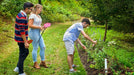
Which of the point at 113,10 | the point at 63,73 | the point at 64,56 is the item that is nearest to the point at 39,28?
the point at 63,73

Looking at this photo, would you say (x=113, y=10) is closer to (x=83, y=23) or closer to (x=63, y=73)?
(x=83, y=23)

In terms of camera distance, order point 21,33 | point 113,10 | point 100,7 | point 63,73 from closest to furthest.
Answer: point 21,33 < point 63,73 < point 113,10 < point 100,7

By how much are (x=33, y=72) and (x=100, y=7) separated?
4.30 m

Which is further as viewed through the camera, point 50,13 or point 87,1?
point 50,13

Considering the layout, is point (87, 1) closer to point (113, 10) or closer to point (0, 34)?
point (113, 10)

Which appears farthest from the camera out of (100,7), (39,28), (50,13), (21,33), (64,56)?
(50,13)

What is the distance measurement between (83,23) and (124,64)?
5.03 ft

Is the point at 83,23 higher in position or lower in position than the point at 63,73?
higher

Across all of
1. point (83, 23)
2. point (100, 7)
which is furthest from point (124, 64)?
point (100, 7)

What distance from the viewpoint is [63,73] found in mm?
3826

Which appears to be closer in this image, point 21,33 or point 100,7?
point 21,33

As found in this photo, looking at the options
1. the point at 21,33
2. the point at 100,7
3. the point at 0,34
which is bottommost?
the point at 0,34

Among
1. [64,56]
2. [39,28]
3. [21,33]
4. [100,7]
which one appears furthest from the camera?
[100,7]

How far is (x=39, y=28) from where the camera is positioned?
3.55 meters
